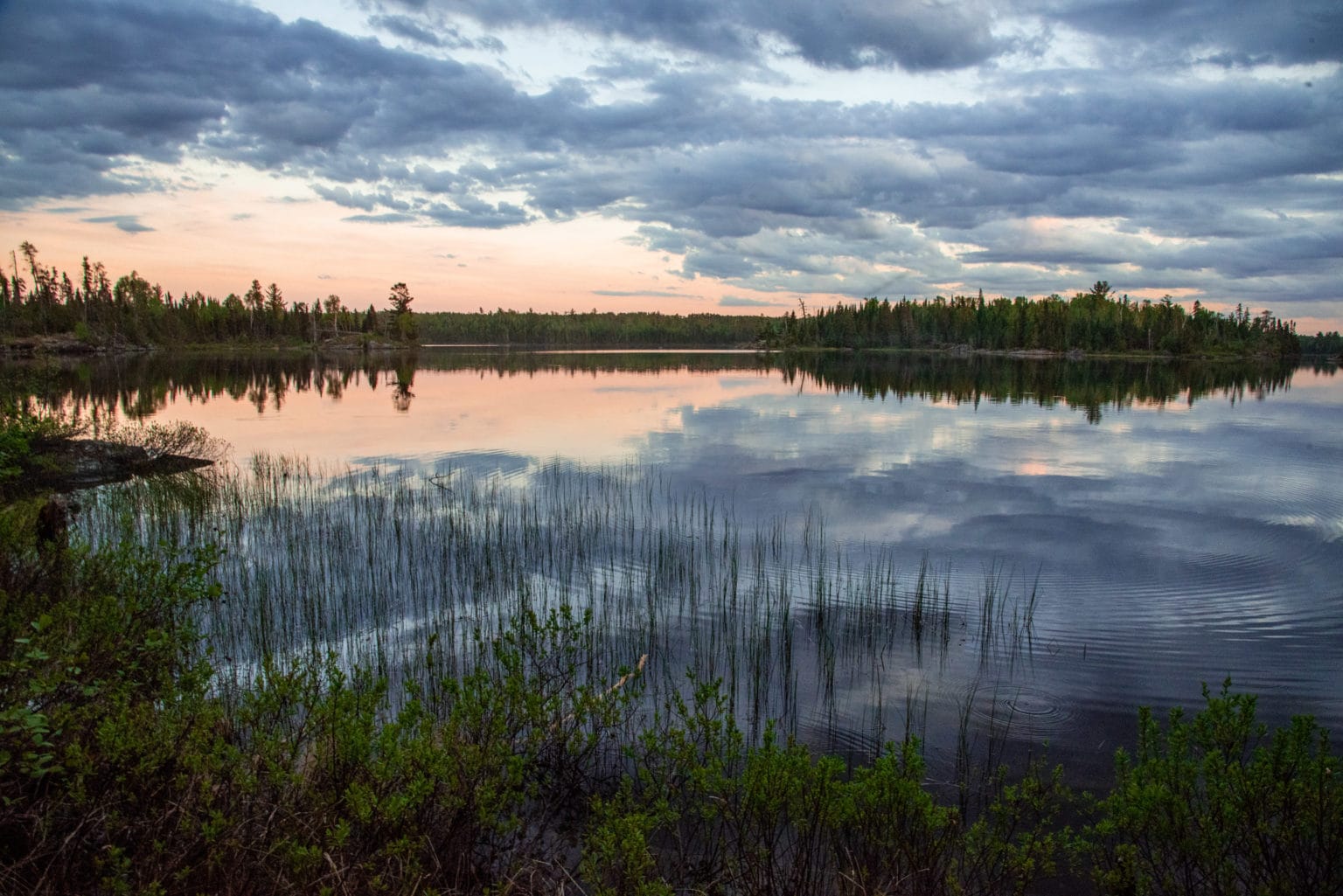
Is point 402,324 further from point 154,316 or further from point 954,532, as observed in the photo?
point 954,532

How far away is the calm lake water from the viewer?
9.30 meters

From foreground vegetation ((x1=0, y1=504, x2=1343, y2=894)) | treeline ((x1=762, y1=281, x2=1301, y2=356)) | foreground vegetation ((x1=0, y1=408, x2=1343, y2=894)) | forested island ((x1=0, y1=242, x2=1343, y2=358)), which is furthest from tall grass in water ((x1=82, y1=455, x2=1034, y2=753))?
treeline ((x1=762, y1=281, x2=1301, y2=356))

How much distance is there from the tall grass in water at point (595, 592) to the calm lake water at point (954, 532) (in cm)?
10

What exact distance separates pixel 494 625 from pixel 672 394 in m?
42.0

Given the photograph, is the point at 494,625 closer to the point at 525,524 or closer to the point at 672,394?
the point at 525,524

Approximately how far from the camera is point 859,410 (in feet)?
142

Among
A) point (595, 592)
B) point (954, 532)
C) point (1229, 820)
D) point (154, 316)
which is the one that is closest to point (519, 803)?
point (1229, 820)

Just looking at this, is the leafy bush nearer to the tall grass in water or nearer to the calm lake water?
the calm lake water

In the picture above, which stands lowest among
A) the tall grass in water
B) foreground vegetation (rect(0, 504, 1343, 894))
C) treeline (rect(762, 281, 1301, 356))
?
the tall grass in water

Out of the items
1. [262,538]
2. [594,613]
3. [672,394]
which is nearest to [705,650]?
[594,613]

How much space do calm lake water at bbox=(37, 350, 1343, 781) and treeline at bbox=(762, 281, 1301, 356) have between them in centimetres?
11640

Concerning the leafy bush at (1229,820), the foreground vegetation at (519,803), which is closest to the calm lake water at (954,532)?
the foreground vegetation at (519,803)

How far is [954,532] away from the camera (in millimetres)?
16859

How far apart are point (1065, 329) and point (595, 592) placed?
533ft
